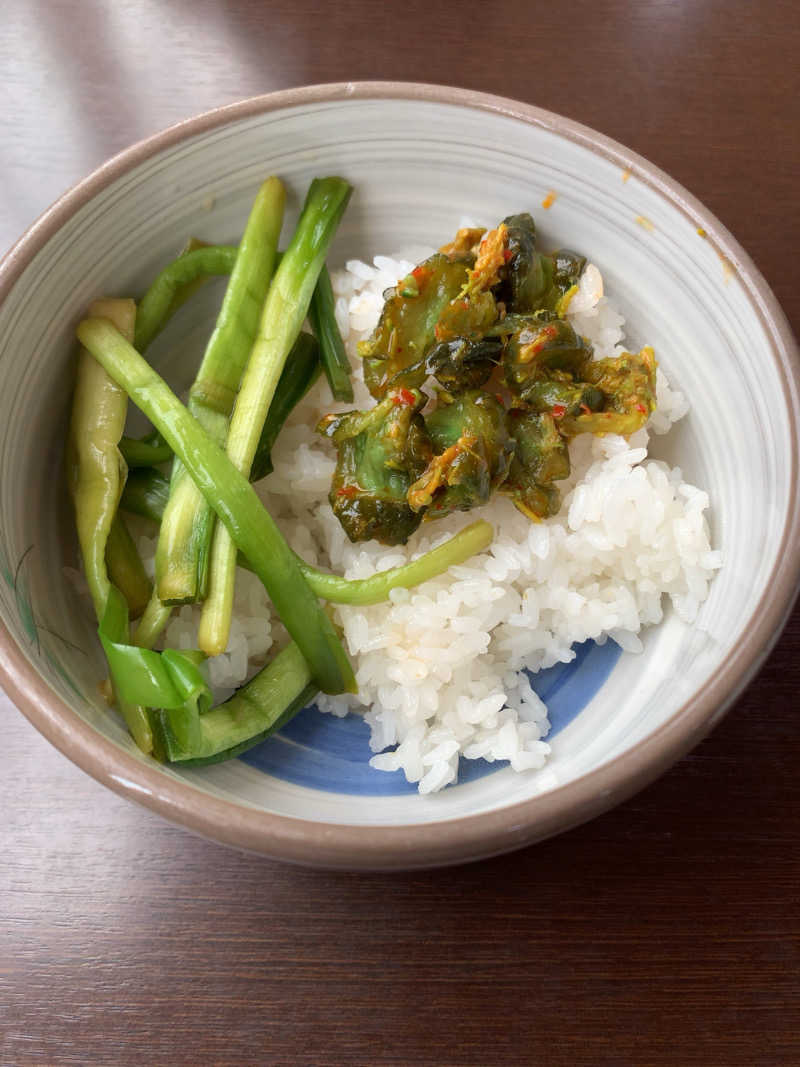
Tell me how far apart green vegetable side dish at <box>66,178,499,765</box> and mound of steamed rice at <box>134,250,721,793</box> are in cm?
8

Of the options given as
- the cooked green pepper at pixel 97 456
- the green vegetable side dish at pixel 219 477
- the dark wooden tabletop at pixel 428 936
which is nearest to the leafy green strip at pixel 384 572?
the green vegetable side dish at pixel 219 477

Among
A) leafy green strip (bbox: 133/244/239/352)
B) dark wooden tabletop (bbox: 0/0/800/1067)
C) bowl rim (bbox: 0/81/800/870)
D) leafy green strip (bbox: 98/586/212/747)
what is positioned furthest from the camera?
leafy green strip (bbox: 133/244/239/352)

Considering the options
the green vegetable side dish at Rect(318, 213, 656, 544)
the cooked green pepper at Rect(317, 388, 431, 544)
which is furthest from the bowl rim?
the cooked green pepper at Rect(317, 388, 431, 544)

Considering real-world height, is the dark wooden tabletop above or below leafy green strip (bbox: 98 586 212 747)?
below

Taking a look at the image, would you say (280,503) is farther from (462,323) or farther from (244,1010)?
(244,1010)

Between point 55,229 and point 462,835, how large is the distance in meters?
1.55

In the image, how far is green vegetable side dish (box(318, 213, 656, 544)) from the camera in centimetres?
206

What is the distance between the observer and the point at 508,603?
7.06ft

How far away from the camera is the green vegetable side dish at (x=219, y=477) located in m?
1.95

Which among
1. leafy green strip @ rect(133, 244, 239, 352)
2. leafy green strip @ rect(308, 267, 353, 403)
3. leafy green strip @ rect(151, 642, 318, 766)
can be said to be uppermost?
leafy green strip @ rect(133, 244, 239, 352)

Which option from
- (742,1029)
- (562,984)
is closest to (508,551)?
(562,984)

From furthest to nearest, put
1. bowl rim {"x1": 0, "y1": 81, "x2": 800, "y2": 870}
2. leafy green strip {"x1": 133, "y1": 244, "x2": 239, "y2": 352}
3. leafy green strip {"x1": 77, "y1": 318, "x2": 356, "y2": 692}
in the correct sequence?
leafy green strip {"x1": 133, "y1": 244, "x2": 239, "y2": 352}, leafy green strip {"x1": 77, "y1": 318, "x2": 356, "y2": 692}, bowl rim {"x1": 0, "y1": 81, "x2": 800, "y2": 870}

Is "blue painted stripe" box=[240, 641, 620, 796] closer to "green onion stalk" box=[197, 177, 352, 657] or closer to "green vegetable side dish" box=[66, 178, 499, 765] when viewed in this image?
"green vegetable side dish" box=[66, 178, 499, 765]

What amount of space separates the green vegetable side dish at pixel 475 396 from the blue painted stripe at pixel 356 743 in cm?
38
